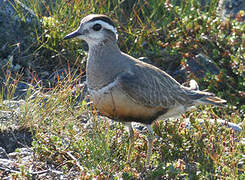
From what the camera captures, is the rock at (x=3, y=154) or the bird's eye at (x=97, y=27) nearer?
the rock at (x=3, y=154)

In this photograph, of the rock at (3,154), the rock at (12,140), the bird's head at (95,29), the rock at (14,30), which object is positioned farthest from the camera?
the rock at (14,30)

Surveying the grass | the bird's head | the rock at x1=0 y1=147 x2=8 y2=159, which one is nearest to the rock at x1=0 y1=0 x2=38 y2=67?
the grass

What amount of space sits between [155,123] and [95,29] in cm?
150

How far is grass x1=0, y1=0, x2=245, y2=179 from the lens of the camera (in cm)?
483

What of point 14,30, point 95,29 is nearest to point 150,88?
point 95,29

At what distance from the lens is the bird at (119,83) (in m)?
4.81

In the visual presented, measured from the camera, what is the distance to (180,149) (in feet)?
17.3

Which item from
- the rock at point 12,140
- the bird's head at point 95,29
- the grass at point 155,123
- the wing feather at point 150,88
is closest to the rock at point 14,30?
the grass at point 155,123

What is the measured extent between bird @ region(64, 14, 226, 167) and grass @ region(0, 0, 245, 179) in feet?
1.05

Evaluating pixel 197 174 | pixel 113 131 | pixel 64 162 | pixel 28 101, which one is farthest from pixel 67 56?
pixel 197 174

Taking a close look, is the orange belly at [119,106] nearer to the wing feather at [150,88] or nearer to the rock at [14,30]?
the wing feather at [150,88]

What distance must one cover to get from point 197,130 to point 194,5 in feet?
10.7

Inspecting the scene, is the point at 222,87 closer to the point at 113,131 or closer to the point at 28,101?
the point at 113,131

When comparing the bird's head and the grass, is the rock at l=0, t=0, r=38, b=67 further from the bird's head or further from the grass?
the bird's head
